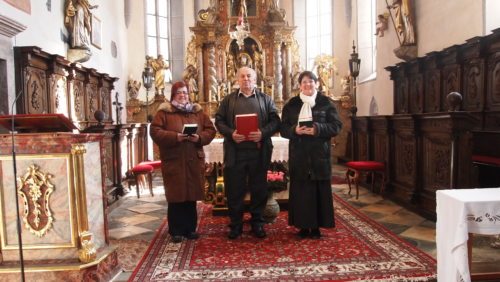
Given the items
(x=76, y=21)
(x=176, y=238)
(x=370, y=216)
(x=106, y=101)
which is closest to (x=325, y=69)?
(x=106, y=101)

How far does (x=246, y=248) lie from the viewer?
3.85m

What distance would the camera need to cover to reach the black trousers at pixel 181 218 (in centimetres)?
406

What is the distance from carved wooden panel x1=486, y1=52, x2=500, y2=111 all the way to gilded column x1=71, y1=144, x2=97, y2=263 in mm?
5046

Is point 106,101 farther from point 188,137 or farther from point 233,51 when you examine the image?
→ point 188,137

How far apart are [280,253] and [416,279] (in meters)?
1.16

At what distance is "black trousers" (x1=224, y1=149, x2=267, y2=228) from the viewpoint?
13.2 feet

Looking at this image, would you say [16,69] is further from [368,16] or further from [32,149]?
[368,16]

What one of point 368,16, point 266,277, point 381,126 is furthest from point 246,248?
point 368,16

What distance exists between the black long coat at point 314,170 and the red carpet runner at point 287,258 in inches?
10.4

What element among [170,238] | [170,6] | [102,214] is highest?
[170,6]

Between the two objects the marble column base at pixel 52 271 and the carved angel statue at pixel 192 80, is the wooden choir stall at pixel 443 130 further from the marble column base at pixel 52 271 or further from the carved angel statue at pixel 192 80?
the carved angel statue at pixel 192 80

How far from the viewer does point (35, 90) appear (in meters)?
6.09

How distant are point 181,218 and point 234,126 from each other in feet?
3.53

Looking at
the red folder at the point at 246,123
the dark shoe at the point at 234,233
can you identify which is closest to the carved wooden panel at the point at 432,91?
the red folder at the point at 246,123
